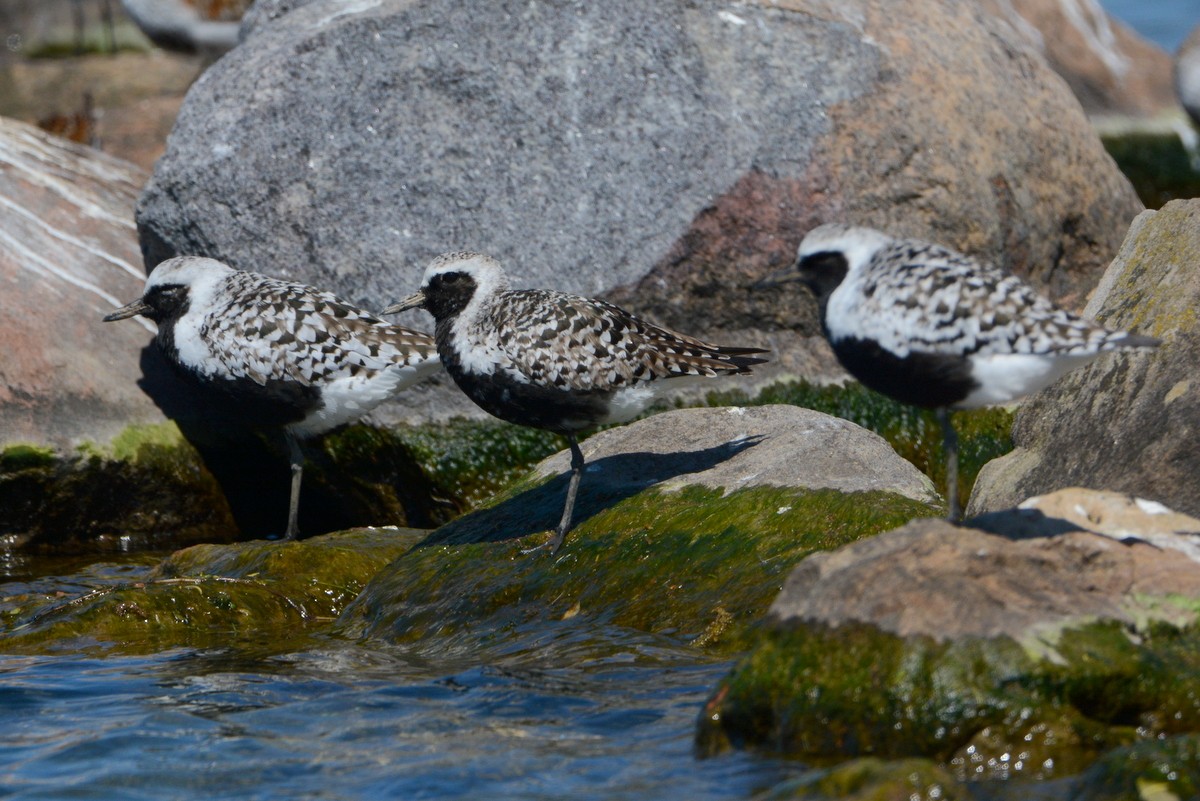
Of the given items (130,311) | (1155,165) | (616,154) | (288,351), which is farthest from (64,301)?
(1155,165)

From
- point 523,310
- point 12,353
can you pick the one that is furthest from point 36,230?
point 523,310

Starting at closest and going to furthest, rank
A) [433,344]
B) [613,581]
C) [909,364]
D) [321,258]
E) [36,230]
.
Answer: [909,364]
[613,581]
[433,344]
[321,258]
[36,230]

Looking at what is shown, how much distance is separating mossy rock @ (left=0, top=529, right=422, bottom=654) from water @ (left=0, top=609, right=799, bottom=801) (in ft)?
1.01

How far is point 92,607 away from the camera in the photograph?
26.8 ft

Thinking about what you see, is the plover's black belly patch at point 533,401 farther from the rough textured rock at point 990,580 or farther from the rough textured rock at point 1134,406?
the rough textured rock at point 990,580

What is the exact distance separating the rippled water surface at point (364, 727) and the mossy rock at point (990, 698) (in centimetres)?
31

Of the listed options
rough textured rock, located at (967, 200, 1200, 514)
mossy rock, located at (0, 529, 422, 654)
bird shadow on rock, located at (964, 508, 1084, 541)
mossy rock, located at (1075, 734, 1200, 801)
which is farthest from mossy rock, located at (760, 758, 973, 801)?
mossy rock, located at (0, 529, 422, 654)

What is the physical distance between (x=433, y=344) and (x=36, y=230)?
381 centimetres

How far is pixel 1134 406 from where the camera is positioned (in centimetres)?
709

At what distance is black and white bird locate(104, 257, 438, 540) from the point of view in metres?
9.27

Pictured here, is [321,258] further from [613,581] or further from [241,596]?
[613,581]

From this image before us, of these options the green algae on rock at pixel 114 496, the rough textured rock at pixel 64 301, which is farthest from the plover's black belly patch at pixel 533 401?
the rough textured rock at pixel 64 301

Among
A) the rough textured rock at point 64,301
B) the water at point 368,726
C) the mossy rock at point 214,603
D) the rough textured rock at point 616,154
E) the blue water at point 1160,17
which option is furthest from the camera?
the blue water at point 1160,17

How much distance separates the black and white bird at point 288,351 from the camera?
9273 mm
